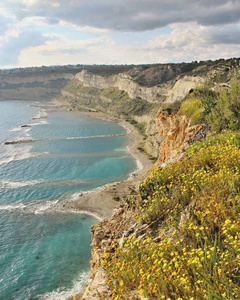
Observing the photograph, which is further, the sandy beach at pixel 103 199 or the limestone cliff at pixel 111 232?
the sandy beach at pixel 103 199

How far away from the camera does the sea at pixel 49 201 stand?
70.7ft

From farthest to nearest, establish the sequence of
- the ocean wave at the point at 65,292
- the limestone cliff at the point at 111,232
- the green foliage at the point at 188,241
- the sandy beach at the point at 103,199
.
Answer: the sandy beach at the point at 103,199
the ocean wave at the point at 65,292
the limestone cliff at the point at 111,232
the green foliage at the point at 188,241

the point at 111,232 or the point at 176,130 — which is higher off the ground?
the point at 176,130

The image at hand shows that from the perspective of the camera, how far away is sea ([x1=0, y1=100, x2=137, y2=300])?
21562mm

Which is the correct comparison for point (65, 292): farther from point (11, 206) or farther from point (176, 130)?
point (11, 206)

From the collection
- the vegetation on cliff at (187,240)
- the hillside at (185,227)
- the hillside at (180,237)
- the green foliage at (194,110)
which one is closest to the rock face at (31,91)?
the green foliage at (194,110)

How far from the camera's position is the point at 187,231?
20.4 ft

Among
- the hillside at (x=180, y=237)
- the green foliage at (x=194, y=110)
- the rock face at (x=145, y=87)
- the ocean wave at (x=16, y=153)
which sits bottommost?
the ocean wave at (x=16, y=153)

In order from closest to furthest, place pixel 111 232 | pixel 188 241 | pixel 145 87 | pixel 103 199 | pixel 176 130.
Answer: pixel 188 241
pixel 111 232
pixel 176 130
pixel 103 199
pixel 145 87

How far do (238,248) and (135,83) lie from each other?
338ft

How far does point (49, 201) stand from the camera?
34.6 m

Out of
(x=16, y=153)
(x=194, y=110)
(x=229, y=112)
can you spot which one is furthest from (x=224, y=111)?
(x=16, y=153)

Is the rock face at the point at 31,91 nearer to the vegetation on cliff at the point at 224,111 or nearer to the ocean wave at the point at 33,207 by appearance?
the ocean wave at the point at 33,207

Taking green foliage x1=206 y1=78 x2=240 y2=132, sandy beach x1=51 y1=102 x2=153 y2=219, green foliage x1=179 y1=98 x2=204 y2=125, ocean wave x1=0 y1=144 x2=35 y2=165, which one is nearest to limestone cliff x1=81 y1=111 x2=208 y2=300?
green foliage x1=179 y1=98 x2=204 y2=125
